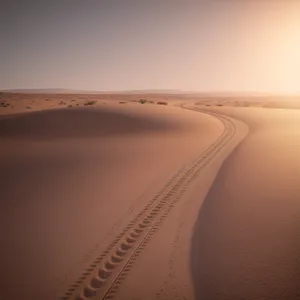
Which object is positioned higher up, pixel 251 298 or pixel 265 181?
pixel 265 181

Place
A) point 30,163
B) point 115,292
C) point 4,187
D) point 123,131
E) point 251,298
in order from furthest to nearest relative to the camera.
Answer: point 123,131, point 30,163, point 4,187, point 115,292, point 251,298

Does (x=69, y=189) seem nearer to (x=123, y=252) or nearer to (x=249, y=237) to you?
(x=123, y=252)

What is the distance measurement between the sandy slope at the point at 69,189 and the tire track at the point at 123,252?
0.15 meters

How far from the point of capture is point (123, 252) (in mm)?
4152

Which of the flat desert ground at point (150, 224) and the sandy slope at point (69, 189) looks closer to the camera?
the flat desert ground at point (150, 224)

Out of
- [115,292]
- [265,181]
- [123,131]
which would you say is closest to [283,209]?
[265,181]

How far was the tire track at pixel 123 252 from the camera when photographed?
3.42 meters

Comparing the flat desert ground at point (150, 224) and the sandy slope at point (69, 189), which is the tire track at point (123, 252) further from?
the sandy slope at point (69, 189)

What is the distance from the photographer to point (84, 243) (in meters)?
4.41

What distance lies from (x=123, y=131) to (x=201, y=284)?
40.5ft

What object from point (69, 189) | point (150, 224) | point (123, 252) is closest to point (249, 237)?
point (150, 224)

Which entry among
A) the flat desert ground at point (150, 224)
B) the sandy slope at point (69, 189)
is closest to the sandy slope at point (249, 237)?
the flat desert ground at point (150, 224)

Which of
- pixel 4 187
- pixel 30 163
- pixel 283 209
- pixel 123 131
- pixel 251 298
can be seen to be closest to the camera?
pixel 251 298

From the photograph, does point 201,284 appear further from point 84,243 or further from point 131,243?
point 84,243
